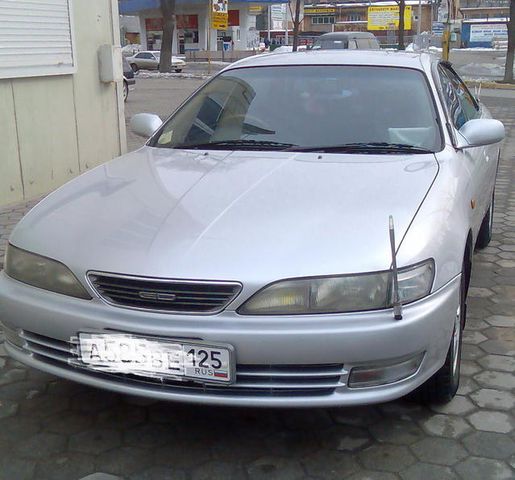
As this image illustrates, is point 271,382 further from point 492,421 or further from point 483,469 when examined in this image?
point 492,421

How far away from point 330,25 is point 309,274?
277 feet

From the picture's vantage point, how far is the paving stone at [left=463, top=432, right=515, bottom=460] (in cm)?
261

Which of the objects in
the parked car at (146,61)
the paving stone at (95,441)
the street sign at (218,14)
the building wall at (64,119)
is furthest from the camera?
the parked car at (146,61)

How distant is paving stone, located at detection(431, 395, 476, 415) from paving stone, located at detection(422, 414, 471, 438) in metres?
0.04

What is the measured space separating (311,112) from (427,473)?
1.96 m

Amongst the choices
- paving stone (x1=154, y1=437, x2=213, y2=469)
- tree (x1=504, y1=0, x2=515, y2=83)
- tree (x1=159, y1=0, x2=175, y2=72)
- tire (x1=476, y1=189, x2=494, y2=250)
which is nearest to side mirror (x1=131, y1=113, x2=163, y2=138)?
paving stone (x1=154, y1=437, x2=213, y2=469)

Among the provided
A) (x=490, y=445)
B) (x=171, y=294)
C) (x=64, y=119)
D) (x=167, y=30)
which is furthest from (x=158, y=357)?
(x=167, y=30)

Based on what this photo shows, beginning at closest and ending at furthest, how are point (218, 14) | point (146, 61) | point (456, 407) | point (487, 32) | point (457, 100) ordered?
point (456, 407) < point (457, 100) < point (218, 14) < point (146, 61) < point (487, 32)

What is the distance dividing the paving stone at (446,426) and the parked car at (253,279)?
10cm

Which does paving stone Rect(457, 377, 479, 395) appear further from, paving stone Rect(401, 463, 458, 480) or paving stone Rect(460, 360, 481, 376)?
paving stone Rect(401, 463, 458, 480)

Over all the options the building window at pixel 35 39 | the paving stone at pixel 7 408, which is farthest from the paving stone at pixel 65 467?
the building window at pixel 35 39

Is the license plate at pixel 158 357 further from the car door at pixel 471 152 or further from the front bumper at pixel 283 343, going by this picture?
the car door at pixel 471 152

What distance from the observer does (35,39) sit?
6.72 m

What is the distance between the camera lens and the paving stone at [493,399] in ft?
9.73
